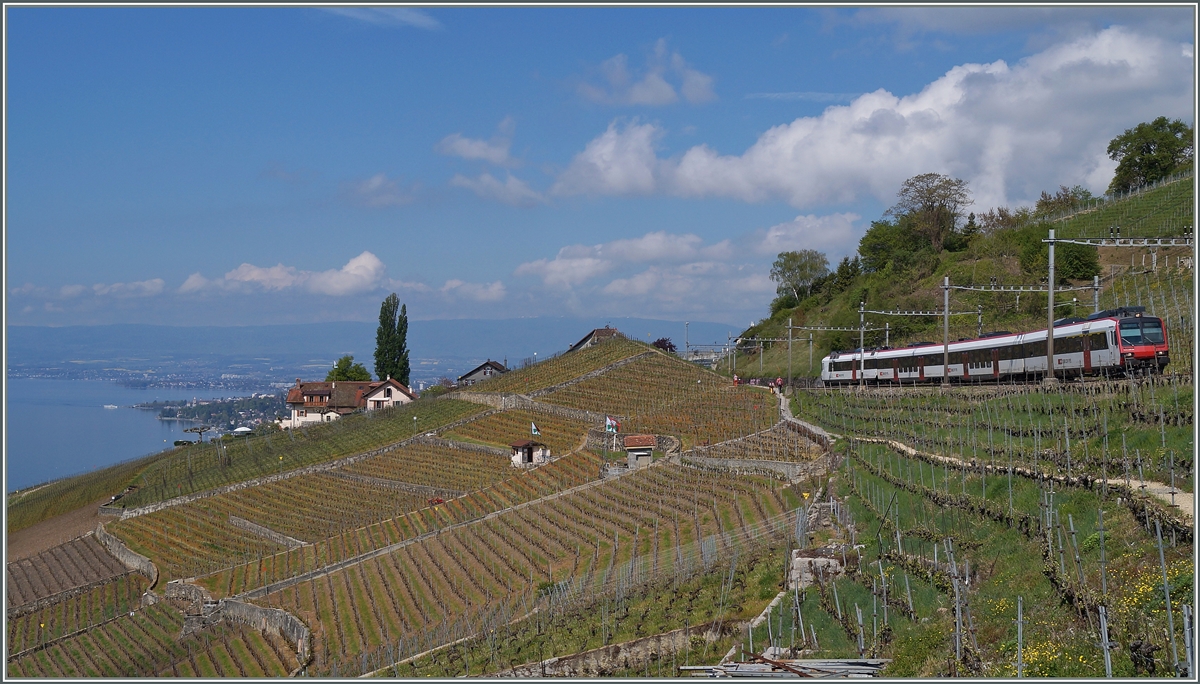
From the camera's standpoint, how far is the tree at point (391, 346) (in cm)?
11512

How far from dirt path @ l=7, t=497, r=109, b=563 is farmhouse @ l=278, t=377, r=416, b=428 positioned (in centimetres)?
3249

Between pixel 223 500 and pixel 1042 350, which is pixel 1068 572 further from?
pixel 223 500

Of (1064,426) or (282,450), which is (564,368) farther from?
(1064,426)

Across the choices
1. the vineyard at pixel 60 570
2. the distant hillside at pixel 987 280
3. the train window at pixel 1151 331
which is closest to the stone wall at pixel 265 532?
the vineyard at pixel 60 570

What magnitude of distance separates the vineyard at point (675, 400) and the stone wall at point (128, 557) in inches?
969

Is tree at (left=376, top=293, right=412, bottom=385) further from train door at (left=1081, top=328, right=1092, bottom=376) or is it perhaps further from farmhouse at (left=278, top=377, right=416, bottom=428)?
train door at (left=1081, top=328, right=1092, bottom=376)

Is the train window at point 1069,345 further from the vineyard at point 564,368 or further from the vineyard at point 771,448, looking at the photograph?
the vineyard at point 564,368

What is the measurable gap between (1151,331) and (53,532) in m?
62.0

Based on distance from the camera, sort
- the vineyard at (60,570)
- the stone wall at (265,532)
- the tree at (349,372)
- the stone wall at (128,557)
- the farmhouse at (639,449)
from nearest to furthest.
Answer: the farmhouse at (639,449) < the stone wall at (128,557) < the stone wall at (265,532) < the vineyard at (60,570) < the tree at (349,372)

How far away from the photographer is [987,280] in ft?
260

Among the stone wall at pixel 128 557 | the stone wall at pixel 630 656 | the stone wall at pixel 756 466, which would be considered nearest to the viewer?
the stone wall at pixel 630 656

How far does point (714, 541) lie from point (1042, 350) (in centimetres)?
1835

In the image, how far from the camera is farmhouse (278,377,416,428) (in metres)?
101

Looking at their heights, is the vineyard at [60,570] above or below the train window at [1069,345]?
below
